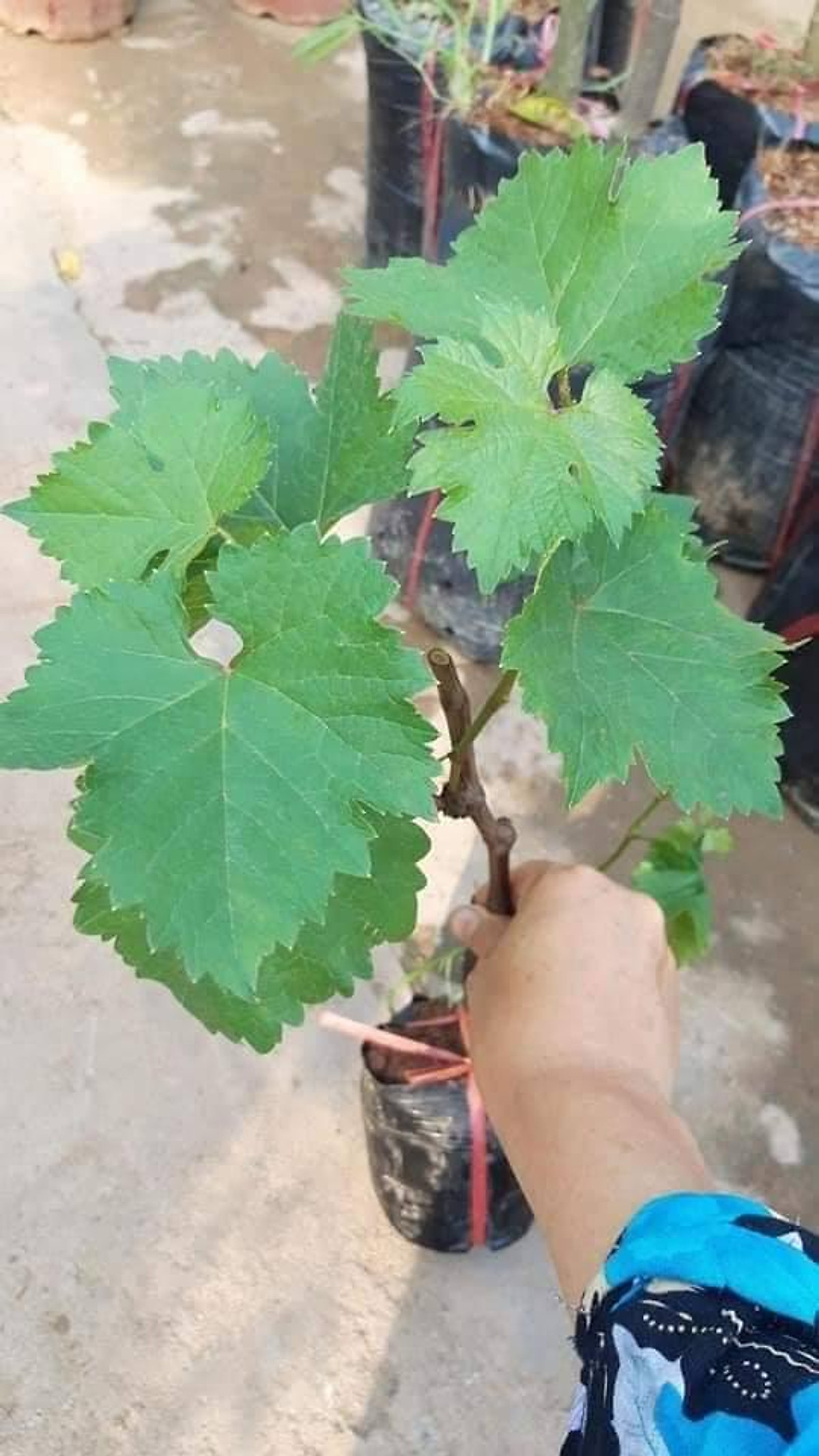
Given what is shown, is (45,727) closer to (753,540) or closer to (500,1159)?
(500,1159)

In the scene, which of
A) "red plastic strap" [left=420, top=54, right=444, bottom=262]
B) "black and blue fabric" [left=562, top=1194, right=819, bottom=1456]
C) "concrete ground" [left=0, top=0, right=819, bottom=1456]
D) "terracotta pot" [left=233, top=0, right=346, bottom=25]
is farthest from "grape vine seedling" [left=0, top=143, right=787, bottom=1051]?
"terracotta pot" [left=233, top=0, right=346, bottom=25]

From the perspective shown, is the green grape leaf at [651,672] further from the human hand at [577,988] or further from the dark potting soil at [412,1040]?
the dark potting soil at [412,1040]

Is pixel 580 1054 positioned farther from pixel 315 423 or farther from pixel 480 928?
pixel 315 423

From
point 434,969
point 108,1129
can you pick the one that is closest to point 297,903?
point 434,969

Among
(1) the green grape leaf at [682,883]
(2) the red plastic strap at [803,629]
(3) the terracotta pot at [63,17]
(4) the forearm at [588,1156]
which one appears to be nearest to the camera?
(4) the forearm at [588,1156]

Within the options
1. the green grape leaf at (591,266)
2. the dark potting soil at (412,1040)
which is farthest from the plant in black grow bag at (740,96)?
the green grape leaf at (591,266)

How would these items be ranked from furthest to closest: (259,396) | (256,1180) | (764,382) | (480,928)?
(764,382) < (256,1180) < (480,928) < (259,396)

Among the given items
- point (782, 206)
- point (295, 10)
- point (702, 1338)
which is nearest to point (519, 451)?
point (702, 1338)
